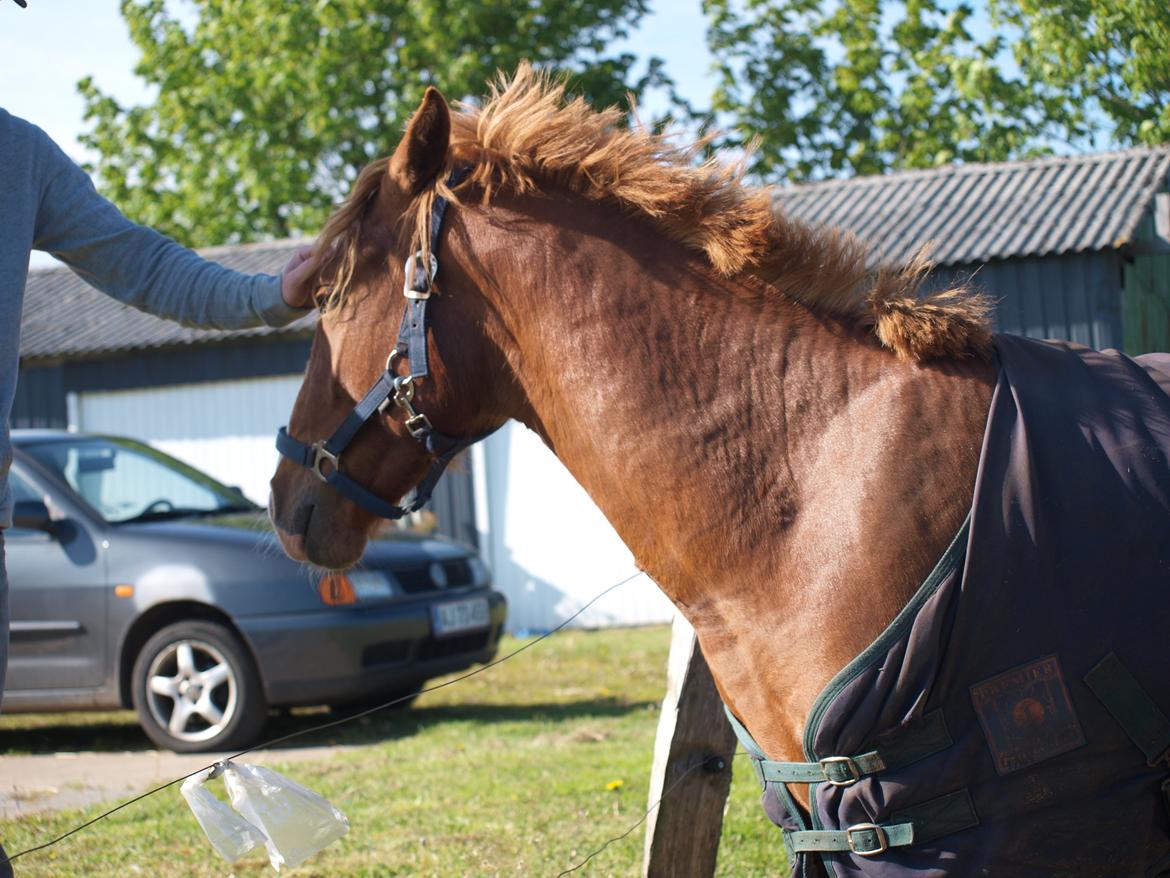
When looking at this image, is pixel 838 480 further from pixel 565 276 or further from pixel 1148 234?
pixel 1148 234

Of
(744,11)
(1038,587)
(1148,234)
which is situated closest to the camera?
(1038,587)

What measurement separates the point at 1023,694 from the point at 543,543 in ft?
37.9

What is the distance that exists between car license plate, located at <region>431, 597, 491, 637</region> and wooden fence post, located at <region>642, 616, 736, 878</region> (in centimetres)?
393

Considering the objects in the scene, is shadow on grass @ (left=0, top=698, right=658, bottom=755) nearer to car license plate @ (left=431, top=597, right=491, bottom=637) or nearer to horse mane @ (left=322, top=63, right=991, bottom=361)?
car license plate @ (left=431, top=597, right=491, bottom=637)

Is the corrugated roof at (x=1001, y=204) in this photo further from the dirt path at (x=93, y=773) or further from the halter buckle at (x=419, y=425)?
the halter buckle at (x=419, y=425)

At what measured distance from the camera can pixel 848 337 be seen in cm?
210

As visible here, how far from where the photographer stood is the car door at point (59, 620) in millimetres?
6496

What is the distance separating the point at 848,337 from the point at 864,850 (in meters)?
0.87

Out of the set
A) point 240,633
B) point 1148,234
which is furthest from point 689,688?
point 1148,234

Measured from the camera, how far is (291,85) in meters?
21.0

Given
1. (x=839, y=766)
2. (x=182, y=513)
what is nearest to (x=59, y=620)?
(x=182, y=513)

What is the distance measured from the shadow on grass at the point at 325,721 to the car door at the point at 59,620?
0.53m

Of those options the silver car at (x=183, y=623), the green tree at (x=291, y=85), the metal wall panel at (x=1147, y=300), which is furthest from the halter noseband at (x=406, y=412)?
the green tree at (x=291, y=85)

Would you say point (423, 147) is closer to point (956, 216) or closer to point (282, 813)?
point (282, 813)
